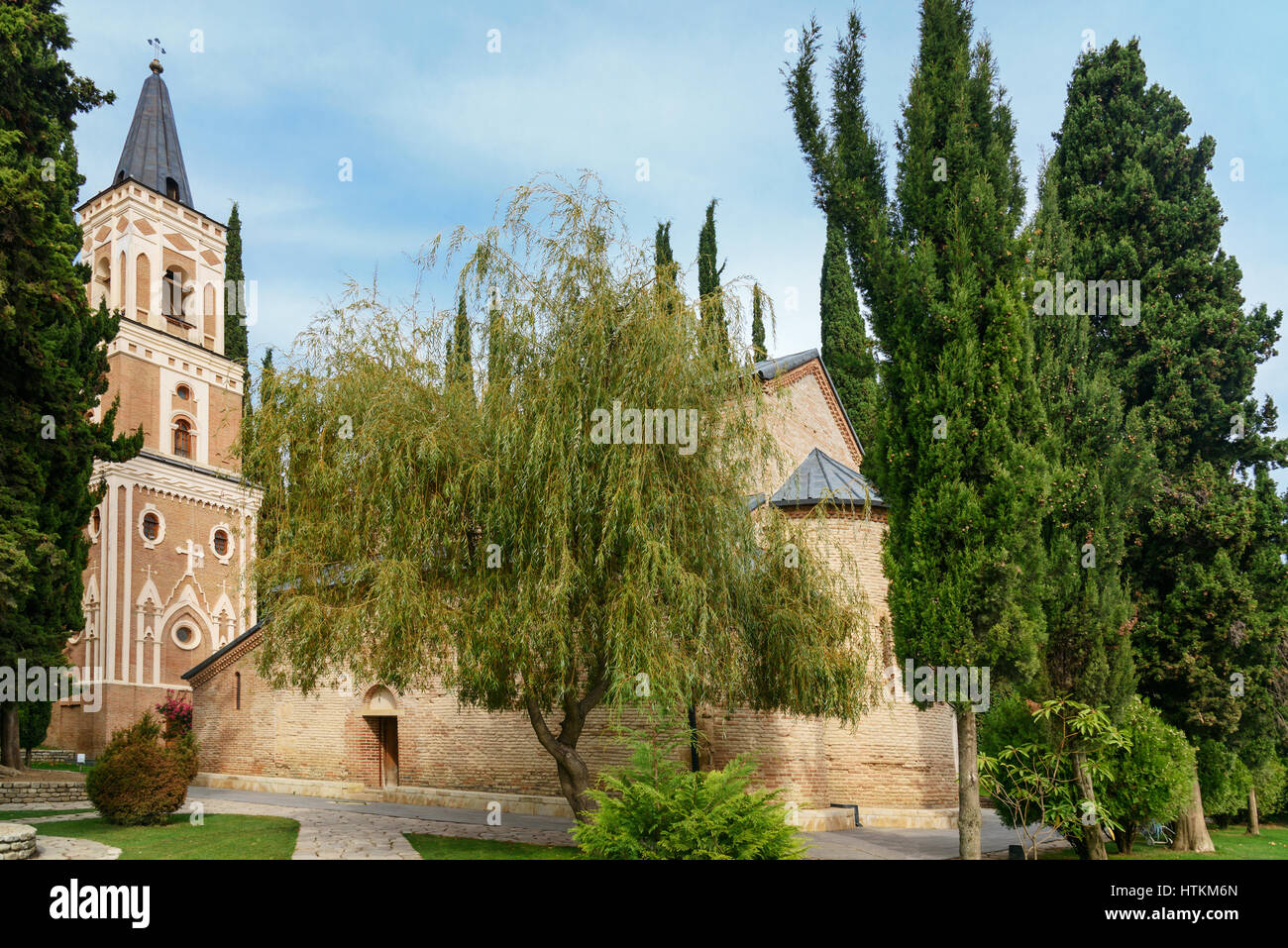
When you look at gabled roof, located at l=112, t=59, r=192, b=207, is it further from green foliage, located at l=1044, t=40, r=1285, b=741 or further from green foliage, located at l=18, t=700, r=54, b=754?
green foliage, located at l=1044, t=40, r=1285, b=741

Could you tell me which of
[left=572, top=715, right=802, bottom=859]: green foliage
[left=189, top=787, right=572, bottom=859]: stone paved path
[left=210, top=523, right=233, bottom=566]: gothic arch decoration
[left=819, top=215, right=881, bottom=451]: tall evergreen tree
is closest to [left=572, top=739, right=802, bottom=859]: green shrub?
[left=572, top=715, right=802, bottom=859]: green foliage

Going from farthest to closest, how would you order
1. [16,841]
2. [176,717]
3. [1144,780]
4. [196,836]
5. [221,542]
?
[221,542] < [176,717] < [196,836] < [1144,780] < [16,841]

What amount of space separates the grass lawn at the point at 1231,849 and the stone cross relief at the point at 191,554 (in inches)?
1122

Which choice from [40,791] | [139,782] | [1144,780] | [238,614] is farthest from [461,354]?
[238,614]

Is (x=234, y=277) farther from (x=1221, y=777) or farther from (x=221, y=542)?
(x=1221, y=777)

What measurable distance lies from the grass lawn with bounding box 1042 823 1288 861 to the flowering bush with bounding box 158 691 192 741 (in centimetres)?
2180

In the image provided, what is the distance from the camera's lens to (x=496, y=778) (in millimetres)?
17234

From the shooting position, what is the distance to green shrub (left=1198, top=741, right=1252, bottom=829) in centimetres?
1290

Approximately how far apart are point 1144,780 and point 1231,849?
4.10 metres

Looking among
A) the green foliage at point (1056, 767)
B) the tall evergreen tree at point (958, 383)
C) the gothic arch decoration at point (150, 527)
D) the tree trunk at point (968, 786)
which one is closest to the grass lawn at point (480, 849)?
the tree trunk at point (968, 786)

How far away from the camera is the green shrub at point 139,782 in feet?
45.3

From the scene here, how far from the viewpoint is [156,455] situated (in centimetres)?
2994

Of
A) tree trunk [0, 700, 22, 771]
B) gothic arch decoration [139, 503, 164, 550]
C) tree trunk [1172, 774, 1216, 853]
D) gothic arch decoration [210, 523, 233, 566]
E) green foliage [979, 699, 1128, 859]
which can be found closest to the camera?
green foliage [979, 699, 1128, 859]
